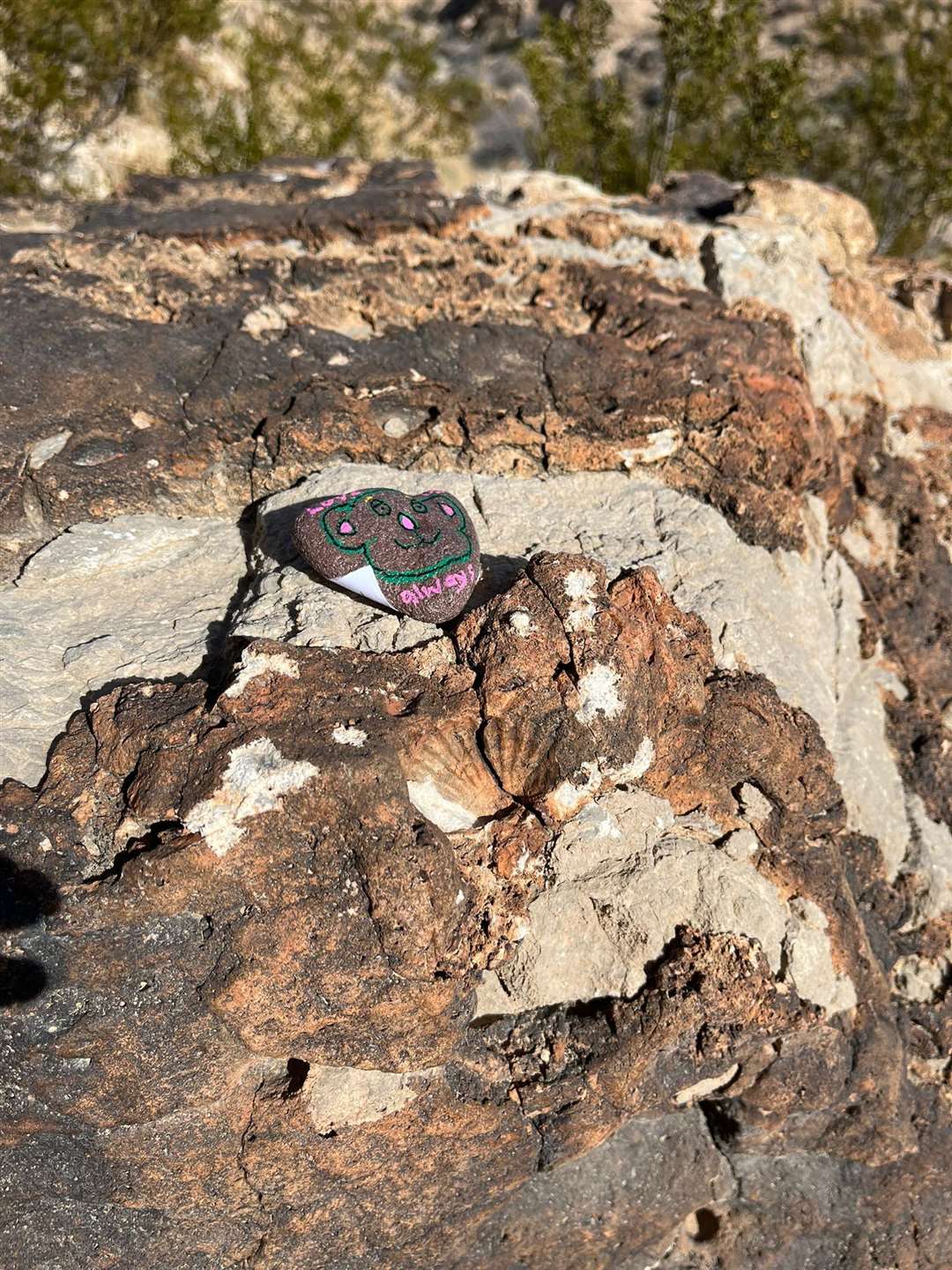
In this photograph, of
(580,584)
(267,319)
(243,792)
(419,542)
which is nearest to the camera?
(243,792)

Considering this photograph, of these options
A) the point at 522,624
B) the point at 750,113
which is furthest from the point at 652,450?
the point at 750,113

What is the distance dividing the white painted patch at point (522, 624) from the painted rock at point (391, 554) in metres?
0.34

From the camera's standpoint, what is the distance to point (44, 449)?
14.8 ft

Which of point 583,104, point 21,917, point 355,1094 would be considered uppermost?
point 583,104

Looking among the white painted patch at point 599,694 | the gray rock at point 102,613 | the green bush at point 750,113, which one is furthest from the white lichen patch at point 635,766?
the green bush at point 750,113

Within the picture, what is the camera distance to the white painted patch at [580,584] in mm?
3605

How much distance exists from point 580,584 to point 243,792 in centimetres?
167

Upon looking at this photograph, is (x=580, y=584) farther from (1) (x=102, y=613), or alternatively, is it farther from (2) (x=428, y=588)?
(1) (x=102, y=613)

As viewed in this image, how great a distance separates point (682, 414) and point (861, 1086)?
Answer: 12.3 ft

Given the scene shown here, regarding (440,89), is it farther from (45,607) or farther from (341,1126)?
(341,1126)

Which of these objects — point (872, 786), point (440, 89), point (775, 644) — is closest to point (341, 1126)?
point (775, 644)

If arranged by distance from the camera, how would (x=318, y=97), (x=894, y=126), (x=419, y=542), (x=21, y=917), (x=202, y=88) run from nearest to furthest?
1. (x=21, y=917)
2. (x=419, y=542)
3. (x=894, y=126)
4. (x=318, y=97)
5. (x=202, y=88)

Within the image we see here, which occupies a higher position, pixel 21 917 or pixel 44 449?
pixel 44 449

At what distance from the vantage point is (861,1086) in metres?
4.05
